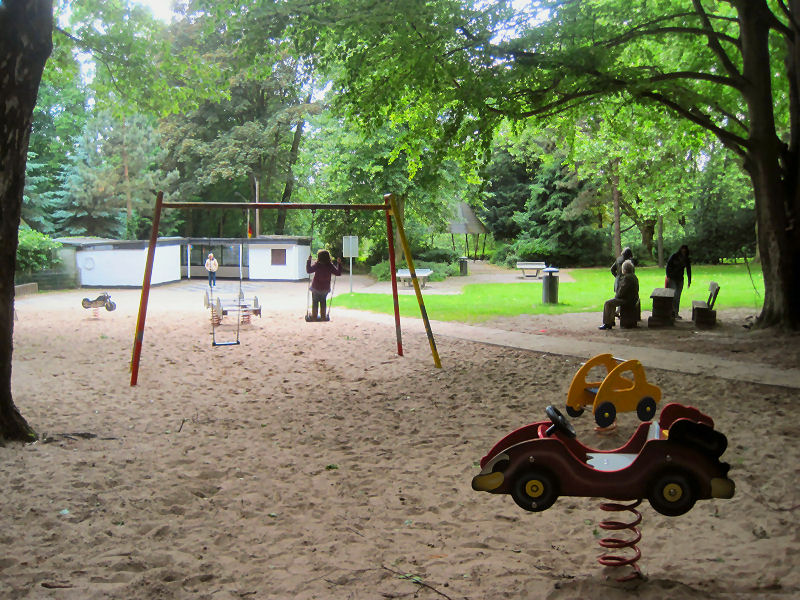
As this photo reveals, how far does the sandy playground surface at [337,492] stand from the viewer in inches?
153

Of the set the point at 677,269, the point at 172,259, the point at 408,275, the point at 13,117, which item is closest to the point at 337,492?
the point at 13,117

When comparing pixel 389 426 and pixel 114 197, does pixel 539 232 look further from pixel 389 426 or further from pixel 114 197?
pixel 389 426

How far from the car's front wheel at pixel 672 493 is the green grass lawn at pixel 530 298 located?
13.5 meters

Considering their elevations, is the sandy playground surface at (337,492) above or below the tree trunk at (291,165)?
below

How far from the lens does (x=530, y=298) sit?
77.9ft

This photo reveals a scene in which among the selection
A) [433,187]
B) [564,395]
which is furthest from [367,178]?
[564,395]

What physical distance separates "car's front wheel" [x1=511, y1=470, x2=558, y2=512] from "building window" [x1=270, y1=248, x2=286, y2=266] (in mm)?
33763

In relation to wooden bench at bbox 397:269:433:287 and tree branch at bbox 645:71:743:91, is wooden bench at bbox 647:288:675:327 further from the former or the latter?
wooden bench at bbox 397:269:433:287

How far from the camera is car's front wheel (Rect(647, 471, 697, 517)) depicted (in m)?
3.69

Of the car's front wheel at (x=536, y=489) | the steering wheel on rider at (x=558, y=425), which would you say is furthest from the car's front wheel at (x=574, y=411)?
the car's front wheel at (x=536, y=489)

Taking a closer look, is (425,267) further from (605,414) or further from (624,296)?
(605,414)

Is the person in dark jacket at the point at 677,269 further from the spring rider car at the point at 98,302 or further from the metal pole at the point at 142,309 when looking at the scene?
the spring rider car at the point at 98,302

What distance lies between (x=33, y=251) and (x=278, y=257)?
12.3 m

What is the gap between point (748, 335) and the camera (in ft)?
43.7
